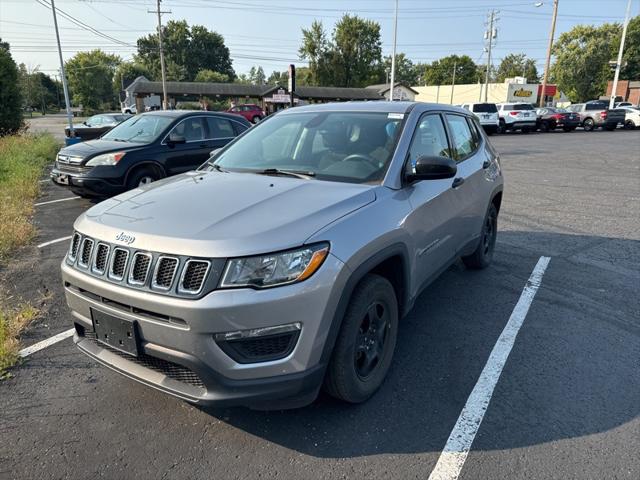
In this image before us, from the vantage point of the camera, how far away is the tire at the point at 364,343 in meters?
2.50

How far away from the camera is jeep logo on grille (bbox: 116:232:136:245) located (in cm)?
230

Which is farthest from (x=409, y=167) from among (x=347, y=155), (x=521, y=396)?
(x=521, y=396)

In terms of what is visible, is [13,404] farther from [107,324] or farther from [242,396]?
[242,396]

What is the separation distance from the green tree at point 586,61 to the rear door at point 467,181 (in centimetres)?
7039

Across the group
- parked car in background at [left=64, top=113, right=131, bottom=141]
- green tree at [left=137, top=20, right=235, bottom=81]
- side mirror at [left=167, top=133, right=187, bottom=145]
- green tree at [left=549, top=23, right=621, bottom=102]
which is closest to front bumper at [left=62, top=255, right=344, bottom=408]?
side mirror at [left=167, top=133, right=187, bottom=145]

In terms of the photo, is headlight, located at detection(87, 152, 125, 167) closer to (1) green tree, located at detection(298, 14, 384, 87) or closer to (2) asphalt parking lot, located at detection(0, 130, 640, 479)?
(2) asphalt parking lot, located at detection(0, 130, 640, 479)

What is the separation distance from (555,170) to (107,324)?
13.4 meters

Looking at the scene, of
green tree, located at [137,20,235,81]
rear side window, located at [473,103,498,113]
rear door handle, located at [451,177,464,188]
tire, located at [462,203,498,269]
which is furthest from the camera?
green tree, located at [137,20,235,81]

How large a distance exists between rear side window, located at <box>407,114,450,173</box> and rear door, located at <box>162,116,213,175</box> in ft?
18.4

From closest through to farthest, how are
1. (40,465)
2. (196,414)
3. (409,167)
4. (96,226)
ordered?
(40,465) < (96,226) < (196,414) < (409,167)

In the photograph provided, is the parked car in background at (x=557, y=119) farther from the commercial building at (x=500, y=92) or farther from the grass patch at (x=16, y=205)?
the grass patch at (x=16, y=205)

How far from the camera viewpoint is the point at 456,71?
338ft

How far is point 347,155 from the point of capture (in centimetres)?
331

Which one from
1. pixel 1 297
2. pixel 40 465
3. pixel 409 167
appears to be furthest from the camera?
pixel 1 297
